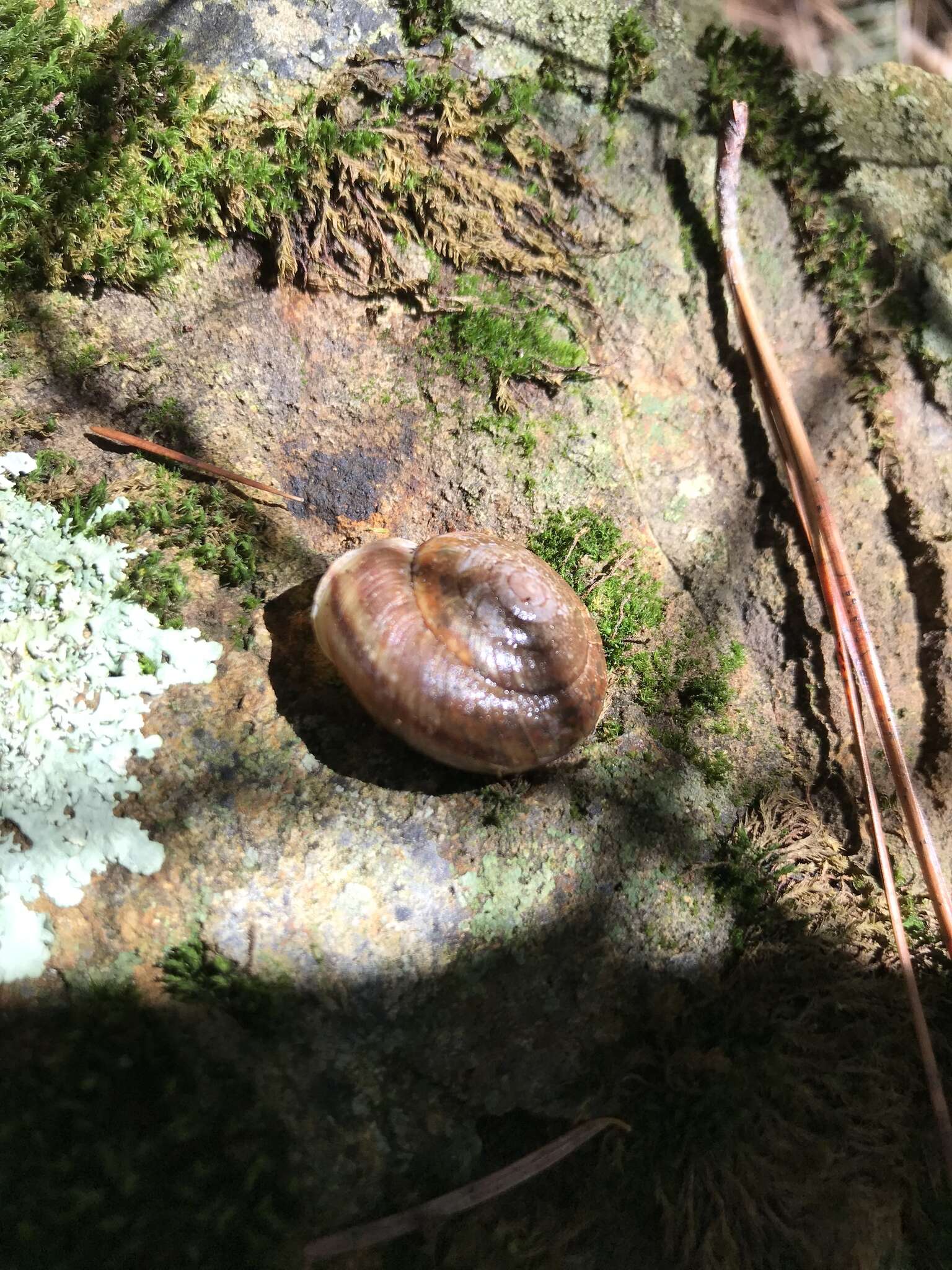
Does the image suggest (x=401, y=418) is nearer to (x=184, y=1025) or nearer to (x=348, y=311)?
(x=348, y=311)

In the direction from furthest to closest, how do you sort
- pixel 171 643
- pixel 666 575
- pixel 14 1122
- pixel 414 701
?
1. pixel 666 575
2. pixel 171 643
3. pixel 414 701
4. pixel 14 1122

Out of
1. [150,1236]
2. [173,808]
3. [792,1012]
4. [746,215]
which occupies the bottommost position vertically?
[150,1236]

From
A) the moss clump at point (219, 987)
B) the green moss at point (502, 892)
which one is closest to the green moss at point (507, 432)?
the green moss at point (502, 892)

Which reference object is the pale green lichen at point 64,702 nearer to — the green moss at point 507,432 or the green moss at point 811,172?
the green moss at point 507,432

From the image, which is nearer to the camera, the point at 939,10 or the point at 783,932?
the point at 783,932

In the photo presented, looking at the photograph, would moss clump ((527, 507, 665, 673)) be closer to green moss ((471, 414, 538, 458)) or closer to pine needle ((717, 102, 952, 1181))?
green moss ((471, 414, 538, 458))

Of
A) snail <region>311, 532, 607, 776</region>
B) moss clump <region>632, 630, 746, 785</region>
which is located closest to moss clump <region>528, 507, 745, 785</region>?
moss clump <region>632, 630, 746, 785</region>

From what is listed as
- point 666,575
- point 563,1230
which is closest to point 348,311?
point 666,575
